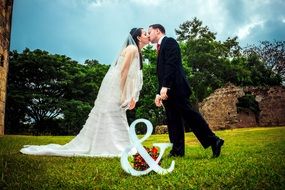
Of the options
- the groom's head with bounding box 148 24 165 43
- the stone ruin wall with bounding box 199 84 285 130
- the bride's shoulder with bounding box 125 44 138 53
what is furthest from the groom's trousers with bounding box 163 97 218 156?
the stone ruin wall with bounding box 199 84 285 130

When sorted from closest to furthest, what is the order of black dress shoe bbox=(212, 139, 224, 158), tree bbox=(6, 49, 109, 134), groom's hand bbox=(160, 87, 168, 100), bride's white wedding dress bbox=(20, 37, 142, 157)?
black dress shoe bbox=(212, 139, 224, 158) < groom's hand bbox=(160, 87, 168, 100) < bride's white wedding dress bbox=(20, 37, 142, 157) < tree bbox=(6, 49, 109, 134)

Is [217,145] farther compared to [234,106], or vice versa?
[234,106]

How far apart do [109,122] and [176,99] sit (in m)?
1.60

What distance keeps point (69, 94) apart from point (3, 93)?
47.8 feet

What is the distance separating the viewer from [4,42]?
45.0ft

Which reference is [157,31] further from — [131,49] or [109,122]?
[109,122]

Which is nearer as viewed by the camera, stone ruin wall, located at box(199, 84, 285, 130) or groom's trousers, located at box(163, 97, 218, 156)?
groom's trousers, located at box(163, 97, 218, 156)

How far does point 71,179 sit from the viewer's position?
3.29 m

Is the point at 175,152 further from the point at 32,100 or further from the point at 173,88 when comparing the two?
the point at 32,100

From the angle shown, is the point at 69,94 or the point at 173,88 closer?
the point at 173,88

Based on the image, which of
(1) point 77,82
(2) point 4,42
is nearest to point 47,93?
(1) point 77,82

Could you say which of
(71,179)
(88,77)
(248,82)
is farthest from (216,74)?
(71,179)

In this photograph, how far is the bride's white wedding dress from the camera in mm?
5844

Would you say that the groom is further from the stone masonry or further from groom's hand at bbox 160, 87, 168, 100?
the stone masonry
